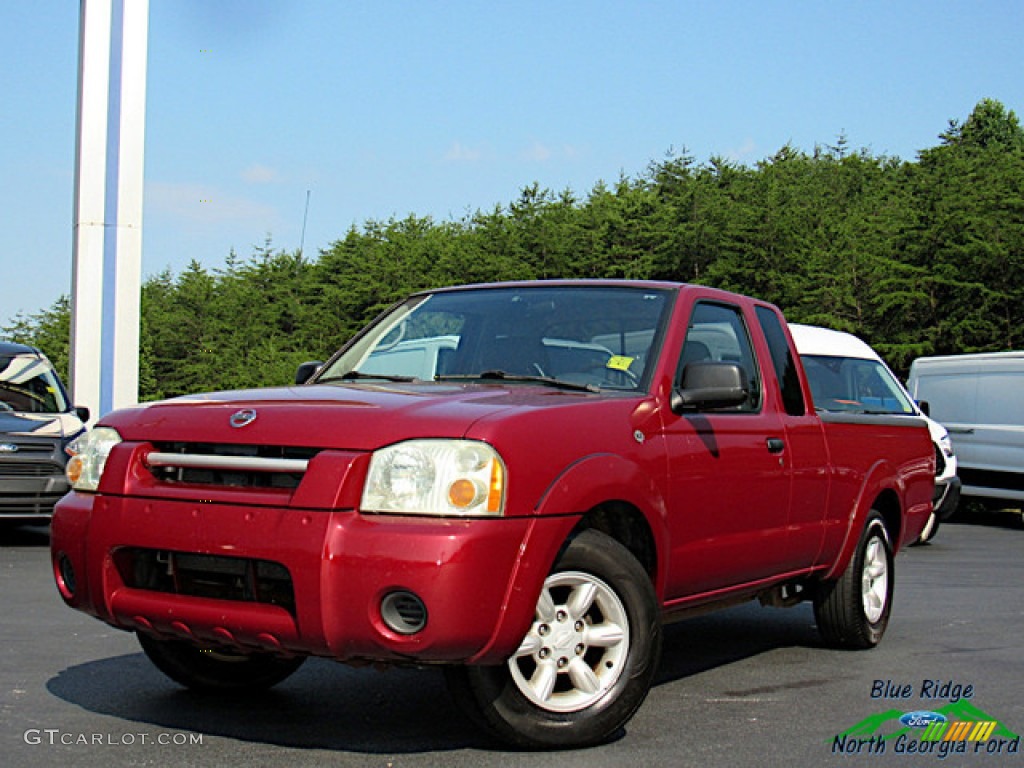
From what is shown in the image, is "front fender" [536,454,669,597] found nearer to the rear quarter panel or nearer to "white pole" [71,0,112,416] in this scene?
the rear quarter panel

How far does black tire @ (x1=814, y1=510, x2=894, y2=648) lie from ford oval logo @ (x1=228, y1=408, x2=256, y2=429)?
3678 millimetres

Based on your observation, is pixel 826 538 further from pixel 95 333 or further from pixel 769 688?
pixel 95 333

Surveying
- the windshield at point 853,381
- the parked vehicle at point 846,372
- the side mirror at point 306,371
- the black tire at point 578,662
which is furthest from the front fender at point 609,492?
the windshield at point 853,381

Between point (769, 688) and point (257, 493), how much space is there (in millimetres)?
2799

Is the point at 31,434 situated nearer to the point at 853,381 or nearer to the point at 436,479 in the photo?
the point at 853,381

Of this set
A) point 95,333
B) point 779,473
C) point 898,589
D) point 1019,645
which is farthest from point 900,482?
point 95,333

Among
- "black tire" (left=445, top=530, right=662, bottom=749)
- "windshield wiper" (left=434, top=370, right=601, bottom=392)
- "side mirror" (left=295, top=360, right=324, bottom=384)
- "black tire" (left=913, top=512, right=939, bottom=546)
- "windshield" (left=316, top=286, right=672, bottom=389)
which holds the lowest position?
"black tire" (left=913, top=512, right=939, bottom=546)

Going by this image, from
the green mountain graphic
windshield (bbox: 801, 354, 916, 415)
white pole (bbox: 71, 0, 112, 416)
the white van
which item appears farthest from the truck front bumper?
white pole (bbox: 71, 0, 112, 416)

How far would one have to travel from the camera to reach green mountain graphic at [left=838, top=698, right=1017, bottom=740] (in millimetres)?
5105

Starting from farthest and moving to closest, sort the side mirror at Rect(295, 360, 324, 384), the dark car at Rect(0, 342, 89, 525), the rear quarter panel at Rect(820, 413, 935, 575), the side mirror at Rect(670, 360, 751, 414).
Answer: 1. the dark car at Rect(0, 342, 89, 525)
2. the rear quarter panel at Rect(820, 413, 935, 575)
3. the side mirror at Rect(295, 360, 324, 384)
4. the side mirror at Rect(670, 360, 751, 414)

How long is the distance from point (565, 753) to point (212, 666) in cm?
171

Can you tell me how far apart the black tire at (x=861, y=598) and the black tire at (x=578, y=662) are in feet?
8.10

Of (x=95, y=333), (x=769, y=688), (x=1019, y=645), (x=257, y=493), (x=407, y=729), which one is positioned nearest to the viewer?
(x=257, y=493)

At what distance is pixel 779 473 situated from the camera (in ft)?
19.8
